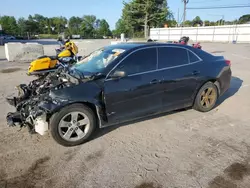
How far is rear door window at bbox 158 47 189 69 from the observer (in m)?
4.11

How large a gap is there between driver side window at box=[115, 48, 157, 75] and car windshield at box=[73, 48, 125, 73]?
22 cm

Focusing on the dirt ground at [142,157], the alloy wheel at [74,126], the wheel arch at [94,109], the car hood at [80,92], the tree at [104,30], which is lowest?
the dirt ground at [142,157]

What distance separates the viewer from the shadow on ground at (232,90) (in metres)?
5.83

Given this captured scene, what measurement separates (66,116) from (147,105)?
148 centimetres

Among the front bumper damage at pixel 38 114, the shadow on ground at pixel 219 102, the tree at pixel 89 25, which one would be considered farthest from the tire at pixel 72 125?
the tree at pixel 89 25

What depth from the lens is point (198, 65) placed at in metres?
4.58

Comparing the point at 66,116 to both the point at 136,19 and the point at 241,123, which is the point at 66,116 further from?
the point at 136,19

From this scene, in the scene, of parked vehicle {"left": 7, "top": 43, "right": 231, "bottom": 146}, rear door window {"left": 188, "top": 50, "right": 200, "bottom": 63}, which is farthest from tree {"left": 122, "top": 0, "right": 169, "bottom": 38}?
parked vehicle {"left": 7, "top": 43, "right": 231, "bottom": 146}

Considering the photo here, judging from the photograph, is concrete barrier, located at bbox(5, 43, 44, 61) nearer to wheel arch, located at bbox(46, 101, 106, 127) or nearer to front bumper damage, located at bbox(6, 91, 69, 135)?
front bumper damage, located at bbox(6, 91, 69, 135)

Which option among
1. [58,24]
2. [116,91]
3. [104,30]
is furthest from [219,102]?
[58,24]

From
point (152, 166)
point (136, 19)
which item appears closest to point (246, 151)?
point (152, 166)

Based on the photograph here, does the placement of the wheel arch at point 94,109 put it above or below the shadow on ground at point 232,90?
above

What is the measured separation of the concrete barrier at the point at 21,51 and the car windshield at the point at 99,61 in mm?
9565

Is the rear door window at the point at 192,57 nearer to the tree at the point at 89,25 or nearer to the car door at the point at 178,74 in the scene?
the car door at the point at 178,74
